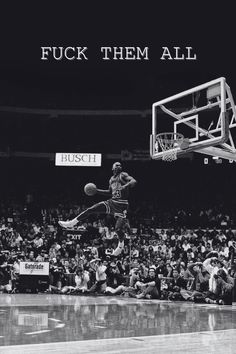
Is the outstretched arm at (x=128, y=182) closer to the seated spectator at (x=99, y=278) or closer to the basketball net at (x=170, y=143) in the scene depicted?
the basketball net at (x=170, y=143)

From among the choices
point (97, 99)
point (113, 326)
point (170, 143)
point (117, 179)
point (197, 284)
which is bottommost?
point (113, 326)

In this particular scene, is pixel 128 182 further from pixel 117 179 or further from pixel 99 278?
pixel 99 278

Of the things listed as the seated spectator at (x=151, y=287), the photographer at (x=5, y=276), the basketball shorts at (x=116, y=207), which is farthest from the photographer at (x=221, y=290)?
the photographer at (x=5, y=276)

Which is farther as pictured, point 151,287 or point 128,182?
point 151,287

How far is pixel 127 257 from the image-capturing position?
51.6ft

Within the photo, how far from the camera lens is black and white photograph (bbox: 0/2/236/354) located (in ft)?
25.6

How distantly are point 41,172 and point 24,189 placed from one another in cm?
119

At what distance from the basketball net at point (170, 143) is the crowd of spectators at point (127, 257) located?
12.2 feet

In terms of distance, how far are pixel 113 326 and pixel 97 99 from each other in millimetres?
15761

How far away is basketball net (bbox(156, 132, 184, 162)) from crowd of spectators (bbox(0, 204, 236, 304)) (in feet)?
12.2

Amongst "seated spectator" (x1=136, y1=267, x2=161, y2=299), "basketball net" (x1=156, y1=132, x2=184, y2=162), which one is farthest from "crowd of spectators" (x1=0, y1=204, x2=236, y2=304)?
"basketball net" (x1=156, y1=132, x2=184, y2=162)

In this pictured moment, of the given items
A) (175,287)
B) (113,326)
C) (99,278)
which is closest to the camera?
(113,326)

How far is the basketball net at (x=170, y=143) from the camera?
307 inches

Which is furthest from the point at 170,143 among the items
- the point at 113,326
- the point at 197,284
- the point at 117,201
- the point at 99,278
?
the point at 99,278
